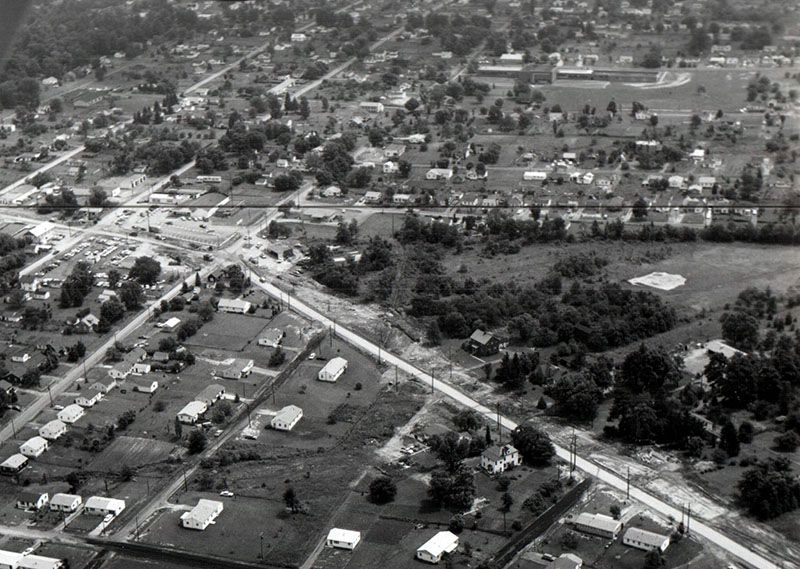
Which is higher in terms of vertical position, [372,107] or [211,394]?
[211,394]

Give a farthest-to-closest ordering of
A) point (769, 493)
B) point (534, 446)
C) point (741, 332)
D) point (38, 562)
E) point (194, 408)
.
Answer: point (741, 332) → point (194, 408) → point (534, 446) → point (769, 493) → point (38, 562)

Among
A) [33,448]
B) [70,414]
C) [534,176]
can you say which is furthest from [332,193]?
[33,448]

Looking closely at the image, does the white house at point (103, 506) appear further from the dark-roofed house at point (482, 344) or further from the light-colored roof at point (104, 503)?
the dark-roofed house at point (482, 344)

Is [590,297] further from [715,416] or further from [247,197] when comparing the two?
[247,197]

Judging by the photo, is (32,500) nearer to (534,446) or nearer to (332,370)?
(332,370)

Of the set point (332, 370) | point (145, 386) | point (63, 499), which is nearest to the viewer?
point (63, 499)

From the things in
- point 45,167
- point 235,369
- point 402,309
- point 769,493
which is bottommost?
point 45,167

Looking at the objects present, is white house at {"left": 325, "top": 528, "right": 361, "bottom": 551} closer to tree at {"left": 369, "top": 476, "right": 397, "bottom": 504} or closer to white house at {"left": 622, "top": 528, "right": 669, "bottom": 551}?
tree at {"left": 369, "top": 476, "right": 397, "bottom": 504}

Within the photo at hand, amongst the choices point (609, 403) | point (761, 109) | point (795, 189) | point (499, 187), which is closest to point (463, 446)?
Answer: point (609, 403)
